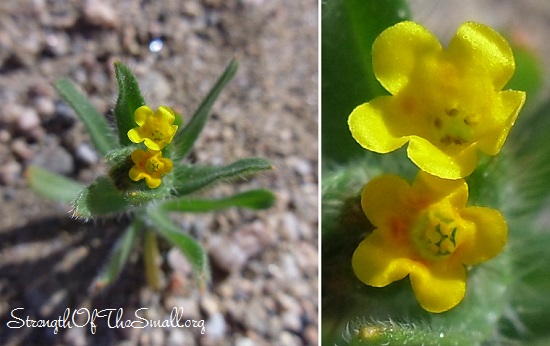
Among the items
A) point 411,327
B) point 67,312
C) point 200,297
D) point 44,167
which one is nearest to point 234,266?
point 200,297

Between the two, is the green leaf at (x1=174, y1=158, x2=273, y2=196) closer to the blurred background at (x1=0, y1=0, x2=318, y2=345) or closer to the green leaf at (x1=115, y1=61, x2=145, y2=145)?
the green leaf at (x1=115, y1=61, x2=145, y2=145)

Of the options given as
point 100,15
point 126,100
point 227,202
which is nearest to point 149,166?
point 126,100

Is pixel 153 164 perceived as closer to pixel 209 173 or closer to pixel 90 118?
pixel 209 173

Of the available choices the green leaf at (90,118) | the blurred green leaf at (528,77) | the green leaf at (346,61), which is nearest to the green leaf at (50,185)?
the green leaf at (90,118)

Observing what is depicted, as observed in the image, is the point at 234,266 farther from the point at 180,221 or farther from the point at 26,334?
the point at 26,334

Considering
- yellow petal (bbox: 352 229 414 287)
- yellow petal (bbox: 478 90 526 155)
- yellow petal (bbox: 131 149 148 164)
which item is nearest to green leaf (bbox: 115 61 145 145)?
yellow petal (bbox: 131 149 148 164)

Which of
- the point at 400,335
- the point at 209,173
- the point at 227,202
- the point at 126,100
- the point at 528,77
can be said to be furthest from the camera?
the point at 528,77
